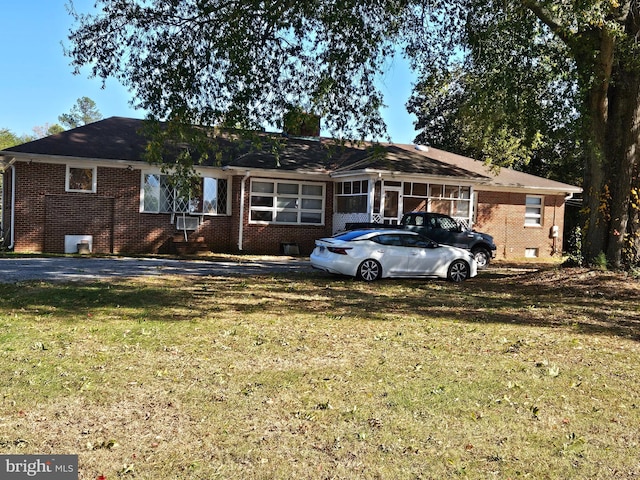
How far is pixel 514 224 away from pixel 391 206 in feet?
23.4

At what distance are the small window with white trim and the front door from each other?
7712mm

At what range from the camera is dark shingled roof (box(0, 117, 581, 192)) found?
19.9 metres

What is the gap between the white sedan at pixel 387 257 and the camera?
13.9m

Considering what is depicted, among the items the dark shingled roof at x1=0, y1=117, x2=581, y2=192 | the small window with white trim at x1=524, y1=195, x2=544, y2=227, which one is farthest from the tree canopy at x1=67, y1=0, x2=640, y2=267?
the small window with white trim at x1=524, y1=195, x2=544, y2=227

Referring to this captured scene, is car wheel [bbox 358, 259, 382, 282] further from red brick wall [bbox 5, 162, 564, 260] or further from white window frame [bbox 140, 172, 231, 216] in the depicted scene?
white window frame [bbox 140, 172, 231, 216]

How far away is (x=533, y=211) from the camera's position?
26500 mm

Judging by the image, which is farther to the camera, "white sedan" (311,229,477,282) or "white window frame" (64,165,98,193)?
"white window frame" (64,165,98,193)

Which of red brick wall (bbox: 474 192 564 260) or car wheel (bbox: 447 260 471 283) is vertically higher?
red brick wall (bbox: 474 192 564 260)

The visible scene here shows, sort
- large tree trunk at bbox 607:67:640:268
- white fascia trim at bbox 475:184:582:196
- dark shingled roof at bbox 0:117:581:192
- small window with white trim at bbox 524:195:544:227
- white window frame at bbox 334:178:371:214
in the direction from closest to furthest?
large tree trunk at bbox 607:67:640:268, dark shingled roof at bbox 0:117:581:192, white window frame at bbox 334:178:371:214, white fascia trim at bbox 475:184:582:196, small window with white trim at bbox 524:195:544:227

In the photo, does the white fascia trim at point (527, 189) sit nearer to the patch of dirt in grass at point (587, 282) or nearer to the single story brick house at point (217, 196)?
the single story brick house at point (217, 196)

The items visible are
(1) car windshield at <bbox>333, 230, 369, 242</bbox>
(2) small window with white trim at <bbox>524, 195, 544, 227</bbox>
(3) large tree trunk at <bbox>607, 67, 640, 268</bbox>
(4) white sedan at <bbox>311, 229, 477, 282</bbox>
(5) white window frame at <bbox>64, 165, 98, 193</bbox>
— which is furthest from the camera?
(2) small window with white trim at <bbox>524, 195, 544, 227</bbox>

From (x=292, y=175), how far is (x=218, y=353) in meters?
16.1

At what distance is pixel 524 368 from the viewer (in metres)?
6.39

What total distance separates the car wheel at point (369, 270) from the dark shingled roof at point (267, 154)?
19.8 ft
